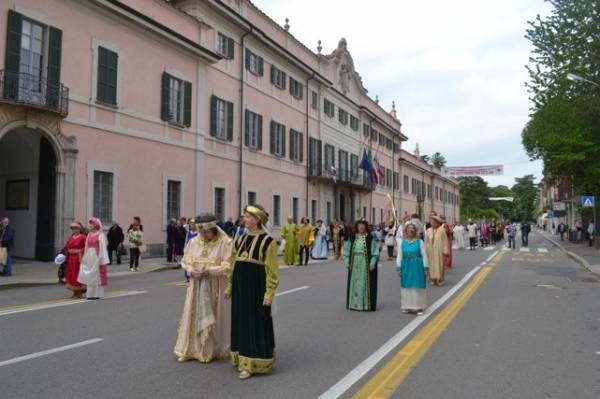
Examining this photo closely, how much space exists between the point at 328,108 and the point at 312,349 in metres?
34.8

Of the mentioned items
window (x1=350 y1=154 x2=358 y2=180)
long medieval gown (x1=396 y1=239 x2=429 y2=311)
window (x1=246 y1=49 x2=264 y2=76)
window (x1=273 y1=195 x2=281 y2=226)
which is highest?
window (x1=246 y1=49 x2=264 y2=76)

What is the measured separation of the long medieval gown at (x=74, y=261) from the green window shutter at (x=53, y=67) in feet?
23.9

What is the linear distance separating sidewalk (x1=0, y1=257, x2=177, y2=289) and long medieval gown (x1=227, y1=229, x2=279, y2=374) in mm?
9465

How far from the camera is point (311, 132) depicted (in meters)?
37.2

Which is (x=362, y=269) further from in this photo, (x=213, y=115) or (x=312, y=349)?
(x=213, y=115)

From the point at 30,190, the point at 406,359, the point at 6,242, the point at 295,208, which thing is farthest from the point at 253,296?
the point at 295,208

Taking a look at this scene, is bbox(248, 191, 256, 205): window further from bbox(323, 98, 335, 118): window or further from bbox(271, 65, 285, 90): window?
bbox(323, 98, 335, 118): window

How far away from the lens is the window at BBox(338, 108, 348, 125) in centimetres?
4290

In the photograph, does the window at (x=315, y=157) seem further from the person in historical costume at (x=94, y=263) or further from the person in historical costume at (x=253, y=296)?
the person in historical costume at (x=253, y=296)

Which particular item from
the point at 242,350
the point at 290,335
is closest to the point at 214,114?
the point at 290,335

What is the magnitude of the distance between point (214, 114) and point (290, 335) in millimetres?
19299

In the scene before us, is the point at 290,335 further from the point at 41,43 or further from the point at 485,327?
the point at 41,43

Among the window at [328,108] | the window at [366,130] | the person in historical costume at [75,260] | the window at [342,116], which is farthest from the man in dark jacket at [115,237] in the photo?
the window at [366,130]

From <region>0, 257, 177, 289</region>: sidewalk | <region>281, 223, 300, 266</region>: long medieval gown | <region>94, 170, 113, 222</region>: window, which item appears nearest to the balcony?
<region>94, 170, 113, 222</region>: window
